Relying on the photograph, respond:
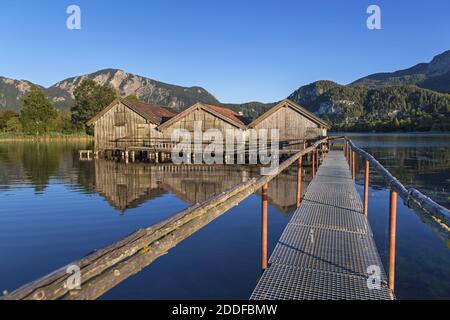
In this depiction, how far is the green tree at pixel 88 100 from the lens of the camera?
8119 centimetres

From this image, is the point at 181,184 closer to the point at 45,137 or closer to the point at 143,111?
the point at 143,111

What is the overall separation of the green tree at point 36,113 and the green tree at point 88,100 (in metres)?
6.72

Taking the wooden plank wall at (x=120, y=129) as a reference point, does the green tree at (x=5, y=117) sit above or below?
above

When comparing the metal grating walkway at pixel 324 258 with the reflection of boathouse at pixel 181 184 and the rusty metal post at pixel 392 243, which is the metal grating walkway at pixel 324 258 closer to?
the rusty metal post at pixel 392 243

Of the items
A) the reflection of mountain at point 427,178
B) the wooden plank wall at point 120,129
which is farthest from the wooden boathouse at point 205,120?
the reflection of mountain at point 427,178

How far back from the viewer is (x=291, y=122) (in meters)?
33.0

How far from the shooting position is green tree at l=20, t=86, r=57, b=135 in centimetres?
8225

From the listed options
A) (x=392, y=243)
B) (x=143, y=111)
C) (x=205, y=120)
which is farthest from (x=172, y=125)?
(x=392, y=243)

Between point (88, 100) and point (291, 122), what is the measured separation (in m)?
61.8

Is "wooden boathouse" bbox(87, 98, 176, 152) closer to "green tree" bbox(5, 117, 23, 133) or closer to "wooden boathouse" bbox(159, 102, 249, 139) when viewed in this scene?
"wooden boathouse" bbox(159, 102, 249, 139)

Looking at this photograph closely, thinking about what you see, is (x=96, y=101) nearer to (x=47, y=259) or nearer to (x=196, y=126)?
(x=196, y=126)
